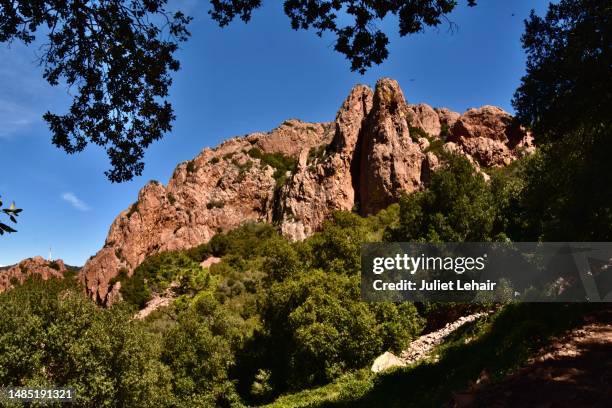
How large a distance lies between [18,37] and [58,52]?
0.59 metres

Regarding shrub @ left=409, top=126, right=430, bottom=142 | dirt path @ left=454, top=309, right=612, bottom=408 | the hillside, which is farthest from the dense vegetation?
the hillside

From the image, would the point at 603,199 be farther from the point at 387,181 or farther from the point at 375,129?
the point at 375,129

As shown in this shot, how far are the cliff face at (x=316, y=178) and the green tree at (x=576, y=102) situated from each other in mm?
47409

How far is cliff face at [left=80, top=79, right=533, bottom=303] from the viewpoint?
62375 millimetres

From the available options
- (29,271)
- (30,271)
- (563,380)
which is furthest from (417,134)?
(29,271)

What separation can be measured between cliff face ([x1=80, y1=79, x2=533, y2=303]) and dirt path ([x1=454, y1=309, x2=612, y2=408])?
51191 mm

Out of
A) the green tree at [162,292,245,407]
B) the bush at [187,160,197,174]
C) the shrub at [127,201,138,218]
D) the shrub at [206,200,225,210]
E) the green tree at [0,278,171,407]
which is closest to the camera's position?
the green tree at [0,278,171,407]

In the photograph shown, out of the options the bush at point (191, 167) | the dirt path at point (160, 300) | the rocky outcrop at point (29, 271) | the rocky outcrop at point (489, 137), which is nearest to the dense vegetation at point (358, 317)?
the dirt path at point (160, 300)

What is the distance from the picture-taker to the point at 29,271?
Result: 257ft

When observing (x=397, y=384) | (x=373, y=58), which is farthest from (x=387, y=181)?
(x=373, y=58)

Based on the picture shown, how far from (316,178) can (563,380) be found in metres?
66.6

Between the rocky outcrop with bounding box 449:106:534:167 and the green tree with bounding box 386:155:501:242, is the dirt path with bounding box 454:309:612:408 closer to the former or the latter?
the green tree with bounding box 386:155:501:242

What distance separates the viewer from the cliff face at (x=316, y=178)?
62375mm

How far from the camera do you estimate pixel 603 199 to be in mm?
9375
